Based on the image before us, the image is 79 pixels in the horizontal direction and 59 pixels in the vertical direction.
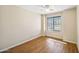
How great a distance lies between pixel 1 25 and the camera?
132 cm

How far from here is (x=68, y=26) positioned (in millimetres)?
1412

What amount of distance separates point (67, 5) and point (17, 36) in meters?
0.98

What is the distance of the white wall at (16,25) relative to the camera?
133 centimetres

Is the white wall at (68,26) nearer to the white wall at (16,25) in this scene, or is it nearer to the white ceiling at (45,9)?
the white ceiling at (45,9)

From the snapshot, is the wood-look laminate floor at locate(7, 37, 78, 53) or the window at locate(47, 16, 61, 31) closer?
the wood-look laminate floor at locate(7, 37, 78, 53)

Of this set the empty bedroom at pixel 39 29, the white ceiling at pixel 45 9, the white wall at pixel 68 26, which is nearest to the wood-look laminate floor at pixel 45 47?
the empty bedroom at pixel 39 29

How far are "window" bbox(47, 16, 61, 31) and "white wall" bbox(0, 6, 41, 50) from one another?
19 cm

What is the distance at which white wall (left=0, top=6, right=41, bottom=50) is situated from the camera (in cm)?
133

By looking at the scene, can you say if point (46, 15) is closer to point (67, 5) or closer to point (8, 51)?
point (67, 5)

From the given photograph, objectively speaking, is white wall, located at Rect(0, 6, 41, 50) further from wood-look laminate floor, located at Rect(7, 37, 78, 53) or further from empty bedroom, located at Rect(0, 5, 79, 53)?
wood-look laminate floor, located at Rect(7, 37, 78, 53)

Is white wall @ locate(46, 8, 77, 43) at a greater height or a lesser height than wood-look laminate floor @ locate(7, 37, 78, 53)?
greater

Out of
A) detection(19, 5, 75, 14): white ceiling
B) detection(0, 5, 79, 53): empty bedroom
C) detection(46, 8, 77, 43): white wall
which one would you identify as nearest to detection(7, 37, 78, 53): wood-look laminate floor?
detection(0, 5, 79, 53): empty bedroom

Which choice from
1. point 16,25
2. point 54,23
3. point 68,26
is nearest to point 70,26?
point 68,26
